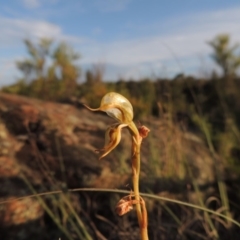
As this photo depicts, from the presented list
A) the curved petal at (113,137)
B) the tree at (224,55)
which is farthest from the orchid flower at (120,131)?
the tree at (224,55)

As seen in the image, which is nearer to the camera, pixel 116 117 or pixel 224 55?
pixel 116 117

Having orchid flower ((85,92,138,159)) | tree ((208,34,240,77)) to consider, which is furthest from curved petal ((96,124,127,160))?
tree ((208,34,240,77))

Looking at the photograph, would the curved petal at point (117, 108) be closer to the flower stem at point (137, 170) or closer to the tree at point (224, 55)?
the flower stem at point (137, 170)

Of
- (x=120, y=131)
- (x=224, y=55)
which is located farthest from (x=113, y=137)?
(x=224, y=55)

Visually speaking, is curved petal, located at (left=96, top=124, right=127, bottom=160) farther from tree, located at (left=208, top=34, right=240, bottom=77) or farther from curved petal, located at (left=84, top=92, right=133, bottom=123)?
tree, located at (left=208, top=34, right=240, bottom=77)

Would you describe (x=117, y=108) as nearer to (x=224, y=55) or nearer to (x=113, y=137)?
(x=113, y=137)

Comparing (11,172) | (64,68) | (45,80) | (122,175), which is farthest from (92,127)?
(64,68)

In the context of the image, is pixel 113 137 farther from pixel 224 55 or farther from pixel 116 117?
pixel 224 55

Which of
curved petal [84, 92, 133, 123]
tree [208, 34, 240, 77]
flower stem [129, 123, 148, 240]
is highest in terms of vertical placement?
tree [208, 34, 240, 77]

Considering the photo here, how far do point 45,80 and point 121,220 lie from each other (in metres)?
5.72

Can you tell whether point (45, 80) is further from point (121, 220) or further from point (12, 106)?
point (121, 220)

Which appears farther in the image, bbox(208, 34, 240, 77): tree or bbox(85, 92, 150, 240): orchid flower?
bbox(208, 34, 240, 77): tree

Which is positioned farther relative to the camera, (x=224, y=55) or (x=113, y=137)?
(x=224, y=55)

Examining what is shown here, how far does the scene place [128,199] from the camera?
729 mm
